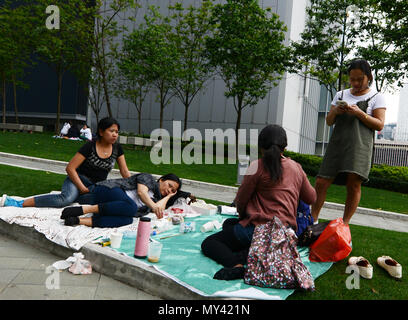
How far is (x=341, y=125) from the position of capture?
450 cm

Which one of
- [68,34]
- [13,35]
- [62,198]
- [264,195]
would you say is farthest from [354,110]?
[13,35]

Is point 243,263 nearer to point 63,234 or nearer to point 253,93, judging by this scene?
point 63,234

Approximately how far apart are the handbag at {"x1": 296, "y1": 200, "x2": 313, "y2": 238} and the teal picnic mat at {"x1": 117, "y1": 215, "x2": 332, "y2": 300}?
252 mm

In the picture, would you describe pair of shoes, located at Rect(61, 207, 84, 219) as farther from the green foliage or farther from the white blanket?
the green foliage

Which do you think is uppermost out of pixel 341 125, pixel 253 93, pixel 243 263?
pixel 253 93

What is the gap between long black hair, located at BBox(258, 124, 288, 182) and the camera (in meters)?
3.39

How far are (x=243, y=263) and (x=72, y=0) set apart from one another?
20.0 meters

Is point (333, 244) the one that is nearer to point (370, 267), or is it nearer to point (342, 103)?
point (370, 267)

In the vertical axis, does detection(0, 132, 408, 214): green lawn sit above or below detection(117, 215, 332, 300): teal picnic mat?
below

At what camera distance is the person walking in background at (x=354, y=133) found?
14.2 ft

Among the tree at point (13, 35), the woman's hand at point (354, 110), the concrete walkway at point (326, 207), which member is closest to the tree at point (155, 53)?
the tree at point (13, 35)

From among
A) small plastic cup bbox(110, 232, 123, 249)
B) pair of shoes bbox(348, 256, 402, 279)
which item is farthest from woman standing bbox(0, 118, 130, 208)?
pair of shoes bbox(348, 256, 402, 279)

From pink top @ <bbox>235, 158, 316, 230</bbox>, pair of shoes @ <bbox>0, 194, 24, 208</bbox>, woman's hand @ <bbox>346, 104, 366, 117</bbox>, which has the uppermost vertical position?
woman's hand @ <bbox>346, 104, 366, 117</bbox>

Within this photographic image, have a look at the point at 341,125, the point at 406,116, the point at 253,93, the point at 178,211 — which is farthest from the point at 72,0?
the point at 406,116
